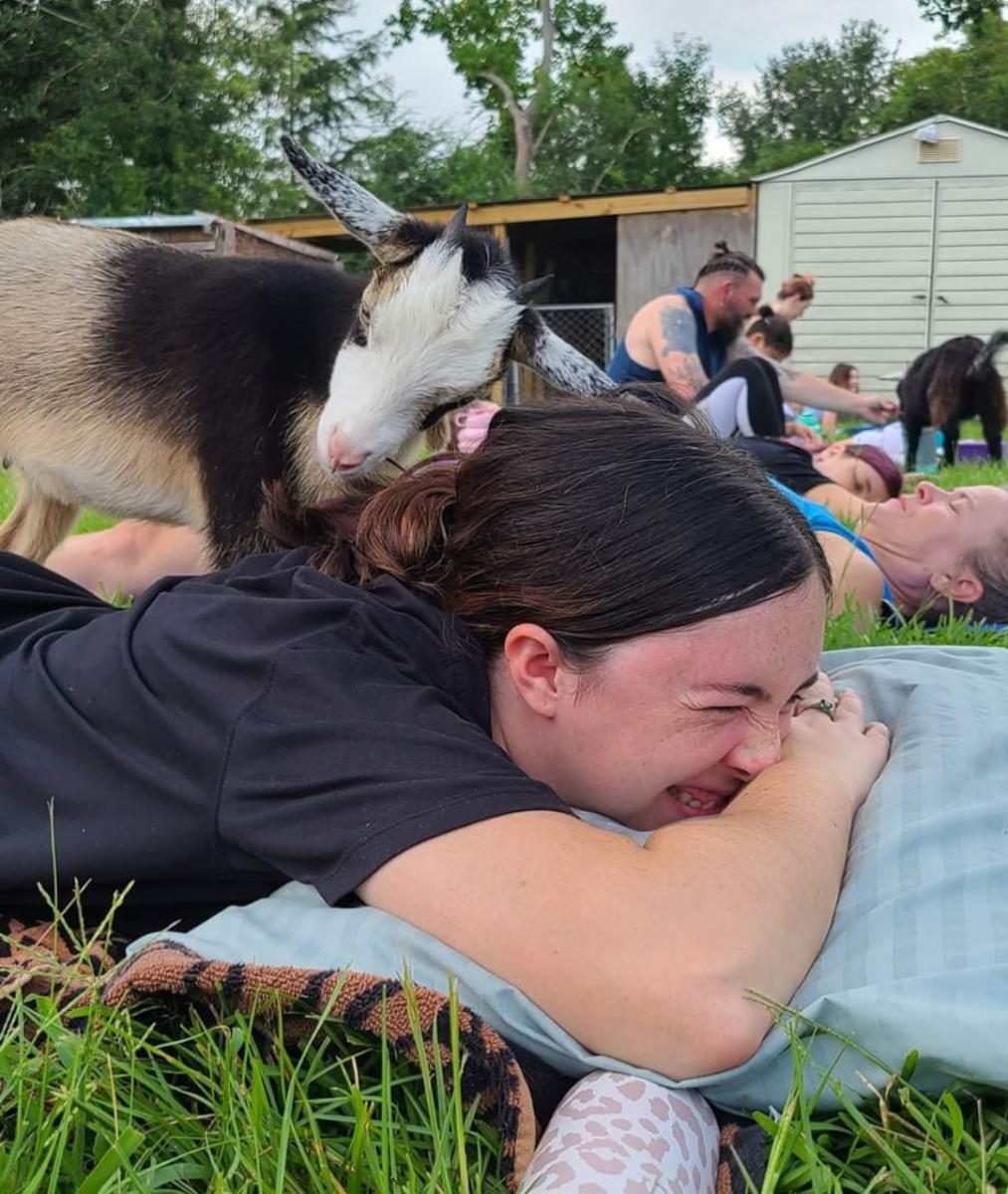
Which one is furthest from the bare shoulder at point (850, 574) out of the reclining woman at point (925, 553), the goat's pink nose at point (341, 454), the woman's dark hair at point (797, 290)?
the woman's dark hair at point (797, 290)

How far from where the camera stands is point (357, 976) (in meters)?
1.31

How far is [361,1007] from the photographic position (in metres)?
1.30

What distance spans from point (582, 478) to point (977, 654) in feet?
4.58

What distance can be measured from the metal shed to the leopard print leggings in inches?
775

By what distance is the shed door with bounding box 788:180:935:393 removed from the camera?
1995 cm

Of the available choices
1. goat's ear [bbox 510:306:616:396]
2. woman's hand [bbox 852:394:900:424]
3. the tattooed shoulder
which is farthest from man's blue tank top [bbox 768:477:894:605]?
woman's hand [bbox 852:394:900:424]

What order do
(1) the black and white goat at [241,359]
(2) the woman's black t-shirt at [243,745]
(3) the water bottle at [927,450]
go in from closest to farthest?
(2) the woman's black t-shirt at [243,745], (1) the black and white goat at [241,359], (3) the water bottle at [927,450]

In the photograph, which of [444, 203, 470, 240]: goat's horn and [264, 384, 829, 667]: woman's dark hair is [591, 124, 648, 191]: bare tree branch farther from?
[264, 384, 829, 667]: woman's dark hair

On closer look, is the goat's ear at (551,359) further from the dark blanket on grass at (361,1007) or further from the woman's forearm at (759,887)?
the dark blanket on grass at (361,1007)

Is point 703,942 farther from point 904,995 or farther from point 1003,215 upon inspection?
point 1003,215

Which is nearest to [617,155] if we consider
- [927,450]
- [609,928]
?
[927,450]

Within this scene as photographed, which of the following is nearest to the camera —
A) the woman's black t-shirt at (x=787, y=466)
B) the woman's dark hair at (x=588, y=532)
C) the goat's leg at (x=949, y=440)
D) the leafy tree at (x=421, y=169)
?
the woman's dark hair at (x=588, y=532)

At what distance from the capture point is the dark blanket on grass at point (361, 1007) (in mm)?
1229

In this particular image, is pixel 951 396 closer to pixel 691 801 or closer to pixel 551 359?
pixel 551 359
